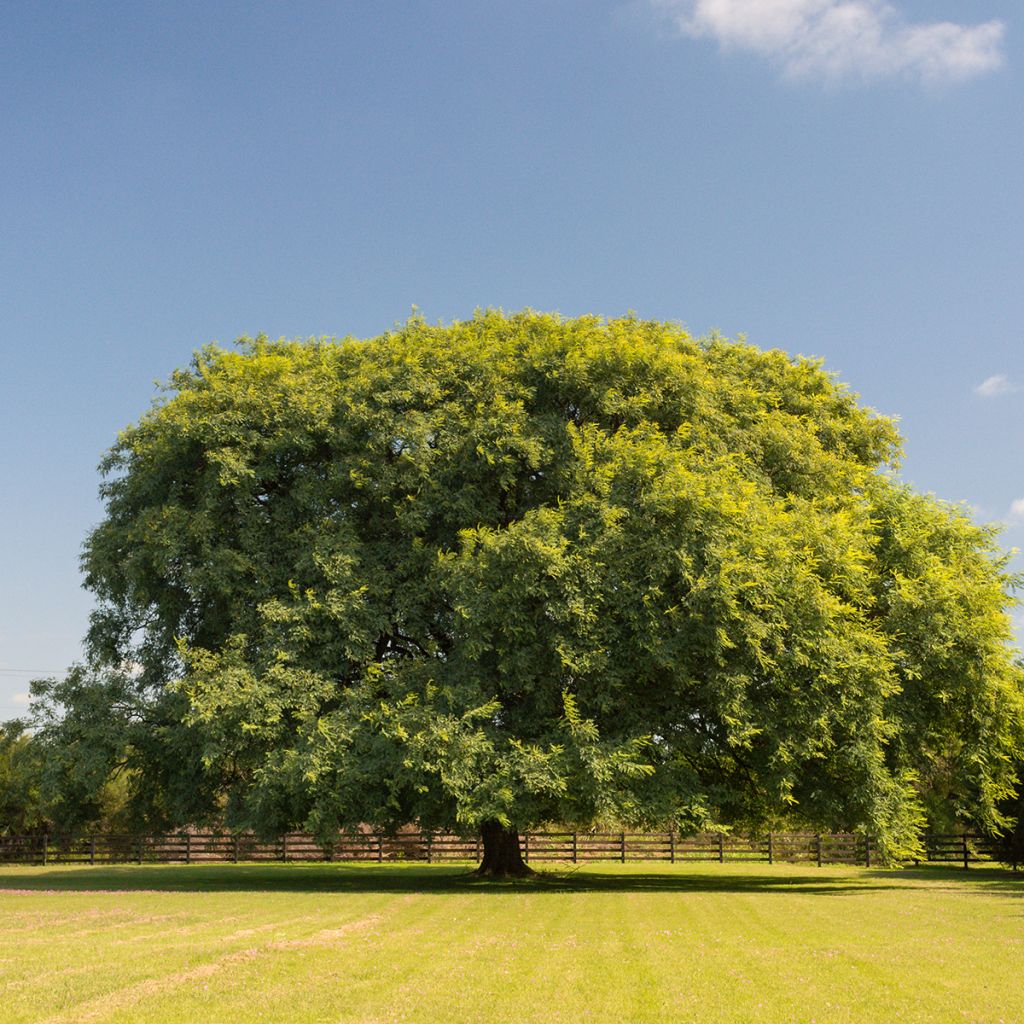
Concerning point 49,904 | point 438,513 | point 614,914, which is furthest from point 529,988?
point 438,513

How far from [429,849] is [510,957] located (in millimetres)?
31420

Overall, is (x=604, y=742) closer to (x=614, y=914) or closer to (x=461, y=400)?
(x=614, y=914)

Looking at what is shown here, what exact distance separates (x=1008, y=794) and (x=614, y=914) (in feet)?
55.3

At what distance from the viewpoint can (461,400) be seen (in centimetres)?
2880

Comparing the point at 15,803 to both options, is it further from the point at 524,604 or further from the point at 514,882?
the point at 524,604

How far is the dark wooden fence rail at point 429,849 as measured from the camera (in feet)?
135

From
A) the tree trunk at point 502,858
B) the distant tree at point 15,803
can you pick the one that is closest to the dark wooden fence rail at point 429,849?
the distant tree at point 15,803

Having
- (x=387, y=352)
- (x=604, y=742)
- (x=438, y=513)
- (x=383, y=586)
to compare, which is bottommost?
(x=604, y=742)

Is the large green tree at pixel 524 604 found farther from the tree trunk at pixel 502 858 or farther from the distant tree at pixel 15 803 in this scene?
the distant tree at pixel 15 803

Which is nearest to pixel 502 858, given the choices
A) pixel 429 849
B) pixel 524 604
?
pixel 524 604

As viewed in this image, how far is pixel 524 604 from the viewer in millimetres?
25328

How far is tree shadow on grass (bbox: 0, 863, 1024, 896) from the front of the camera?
25094 millimetres

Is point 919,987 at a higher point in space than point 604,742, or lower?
lower

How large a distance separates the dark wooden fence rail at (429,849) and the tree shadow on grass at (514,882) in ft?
8.13
